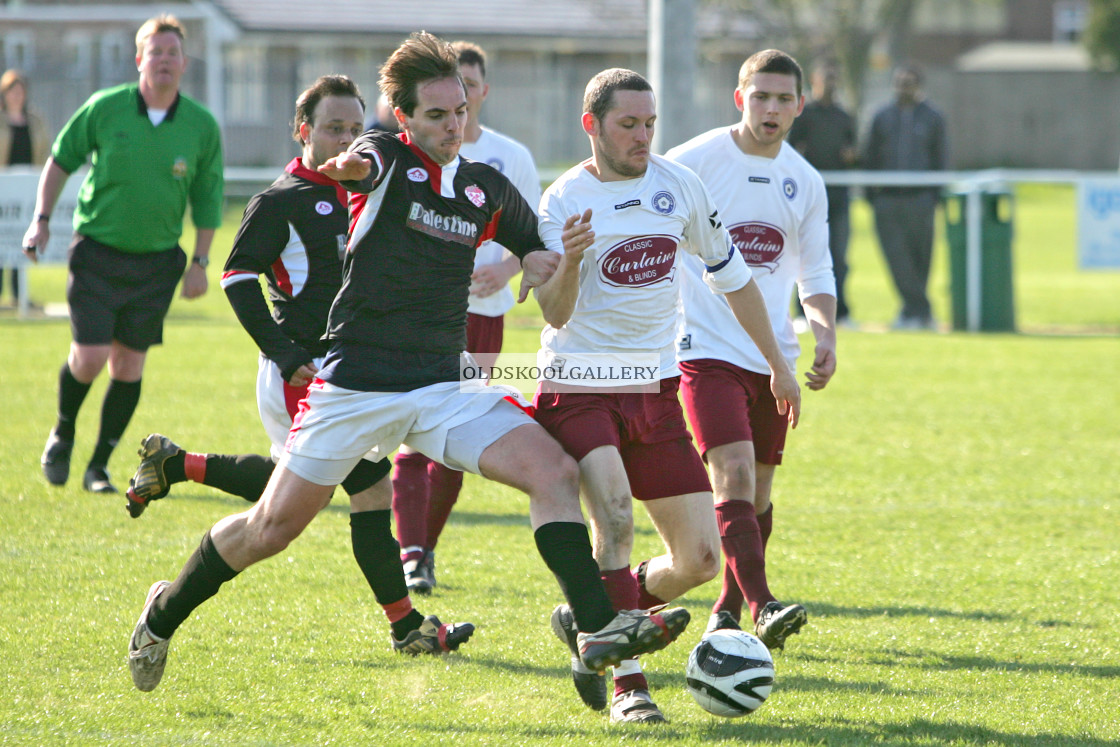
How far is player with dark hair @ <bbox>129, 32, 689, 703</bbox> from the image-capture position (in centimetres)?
373

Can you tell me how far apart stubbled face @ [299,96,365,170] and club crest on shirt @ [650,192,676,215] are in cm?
109

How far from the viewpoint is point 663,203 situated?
165 inches

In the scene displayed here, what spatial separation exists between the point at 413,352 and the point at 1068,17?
6260cm

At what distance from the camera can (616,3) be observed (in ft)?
137

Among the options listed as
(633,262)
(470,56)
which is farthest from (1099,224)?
(633,262)

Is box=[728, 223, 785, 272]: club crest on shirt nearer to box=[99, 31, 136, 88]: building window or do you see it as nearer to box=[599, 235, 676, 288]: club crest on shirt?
box=[599, 235, 676, 288]: club crest on shirt

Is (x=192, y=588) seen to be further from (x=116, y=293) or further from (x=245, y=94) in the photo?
(x=245, y=94)

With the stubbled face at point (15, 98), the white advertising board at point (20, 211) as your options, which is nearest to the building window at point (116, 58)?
the stubbled face at point (15, 98)

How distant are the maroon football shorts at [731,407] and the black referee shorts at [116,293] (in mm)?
3162

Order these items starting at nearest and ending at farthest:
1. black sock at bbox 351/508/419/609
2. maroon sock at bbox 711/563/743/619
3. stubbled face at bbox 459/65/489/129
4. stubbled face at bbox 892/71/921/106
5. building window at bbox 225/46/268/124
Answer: black sock at bbox 351/508/419/609 → maroon sock at bbox 711/563/743/619 → stubbled face at bbox 459/65/489/129 → stubbled face at bbox 892/71/921/106 → building window at bbox 225/46/268/124

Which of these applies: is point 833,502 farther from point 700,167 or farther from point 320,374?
point 320,374

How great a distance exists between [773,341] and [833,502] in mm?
2838

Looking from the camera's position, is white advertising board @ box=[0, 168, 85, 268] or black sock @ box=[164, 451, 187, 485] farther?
white advertising board @ box=[0, 168, 85, 268]

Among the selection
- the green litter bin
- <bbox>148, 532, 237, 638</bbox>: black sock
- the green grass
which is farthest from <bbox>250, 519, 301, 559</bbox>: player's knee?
the green litter bin
